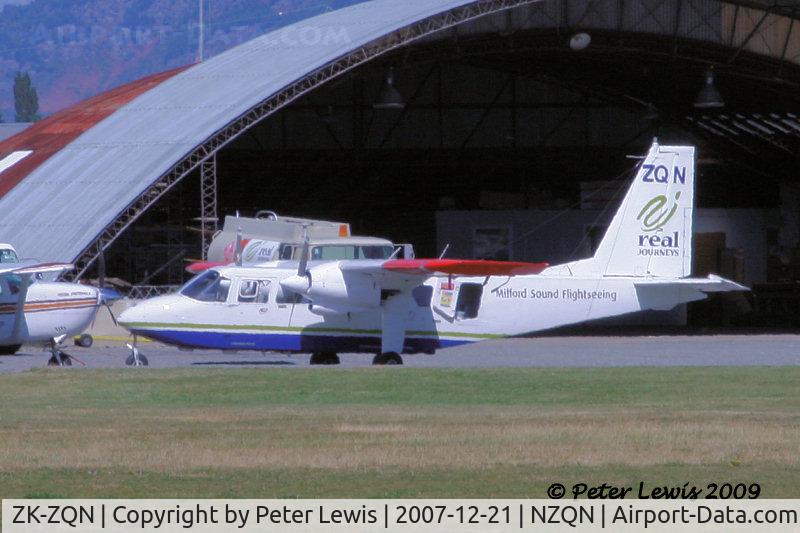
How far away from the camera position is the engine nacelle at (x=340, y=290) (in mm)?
24406

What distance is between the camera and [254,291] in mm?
24953

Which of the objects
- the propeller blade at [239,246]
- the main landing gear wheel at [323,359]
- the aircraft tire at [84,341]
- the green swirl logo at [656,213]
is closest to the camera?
the main landing gear wheel at [323,359]

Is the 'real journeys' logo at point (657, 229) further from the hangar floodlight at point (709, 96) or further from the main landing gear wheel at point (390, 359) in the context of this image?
the hangar floodlight at point (709, 96)

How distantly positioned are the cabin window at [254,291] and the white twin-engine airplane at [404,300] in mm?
18

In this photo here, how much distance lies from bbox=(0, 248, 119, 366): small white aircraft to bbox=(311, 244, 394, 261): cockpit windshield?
459 cm

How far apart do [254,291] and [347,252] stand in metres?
3.09

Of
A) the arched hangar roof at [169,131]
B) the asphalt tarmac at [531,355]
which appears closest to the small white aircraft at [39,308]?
the asphalt tarmac at [531,355]

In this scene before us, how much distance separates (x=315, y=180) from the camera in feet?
167

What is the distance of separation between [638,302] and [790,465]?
1442 centimetres

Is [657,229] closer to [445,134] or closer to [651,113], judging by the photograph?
[651,113]

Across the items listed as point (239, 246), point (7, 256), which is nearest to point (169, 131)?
point (7, 256)

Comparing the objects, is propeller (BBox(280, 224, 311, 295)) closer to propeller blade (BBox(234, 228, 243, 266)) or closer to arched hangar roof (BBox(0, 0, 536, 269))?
propeller blade (BBox(234, 228, 243, 266))

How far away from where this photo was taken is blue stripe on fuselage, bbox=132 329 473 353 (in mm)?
24609

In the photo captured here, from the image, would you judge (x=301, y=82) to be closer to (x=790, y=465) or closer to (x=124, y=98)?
(x=124, y=98)
